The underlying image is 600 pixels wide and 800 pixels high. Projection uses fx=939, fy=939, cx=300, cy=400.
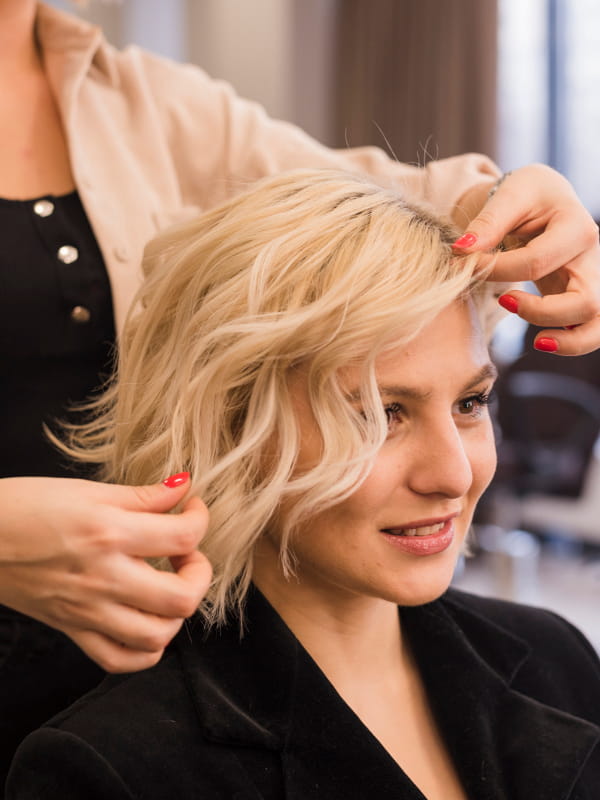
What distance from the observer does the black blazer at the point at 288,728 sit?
3.14 feet

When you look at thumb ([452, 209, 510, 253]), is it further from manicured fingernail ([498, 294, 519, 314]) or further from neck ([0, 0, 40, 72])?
neck ([0, 0, 40, 72])

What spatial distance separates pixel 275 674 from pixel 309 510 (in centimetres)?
21

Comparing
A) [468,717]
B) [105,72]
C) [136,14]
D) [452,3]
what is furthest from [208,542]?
[452,3]

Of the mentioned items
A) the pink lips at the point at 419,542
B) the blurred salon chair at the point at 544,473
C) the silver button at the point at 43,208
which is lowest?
the blurred salon chair at the point at 544,473

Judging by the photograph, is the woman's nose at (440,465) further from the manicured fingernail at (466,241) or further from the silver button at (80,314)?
the silver button at (80,314)

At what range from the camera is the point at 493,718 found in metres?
1.26

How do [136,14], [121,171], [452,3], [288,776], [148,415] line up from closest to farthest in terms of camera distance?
[288,776] → [148,415] → [121,171] → [136,14] → [452,3]

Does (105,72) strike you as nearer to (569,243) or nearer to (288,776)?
(569,243)

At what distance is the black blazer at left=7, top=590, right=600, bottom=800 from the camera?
958 mm

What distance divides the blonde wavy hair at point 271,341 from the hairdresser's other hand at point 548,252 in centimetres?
5

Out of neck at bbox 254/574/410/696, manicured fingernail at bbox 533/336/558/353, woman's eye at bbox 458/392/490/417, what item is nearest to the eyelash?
woman's eye at bbox 458/392/490/417

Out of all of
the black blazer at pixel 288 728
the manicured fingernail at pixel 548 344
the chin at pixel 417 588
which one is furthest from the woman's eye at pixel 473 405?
the black blazer at pixel 288 728

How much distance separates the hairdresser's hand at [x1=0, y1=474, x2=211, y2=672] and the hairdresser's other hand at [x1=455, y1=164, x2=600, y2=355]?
1.71 feet

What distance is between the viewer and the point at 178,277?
1.15 metres
